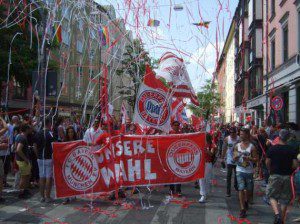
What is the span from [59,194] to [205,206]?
285 cm

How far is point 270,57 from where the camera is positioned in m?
26.1

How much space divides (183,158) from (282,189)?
6.96 ft

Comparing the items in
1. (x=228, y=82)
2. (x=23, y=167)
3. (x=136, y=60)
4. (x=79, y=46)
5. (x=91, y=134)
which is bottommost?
(x=23, y=167)

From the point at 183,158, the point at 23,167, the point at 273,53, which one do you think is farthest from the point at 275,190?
the point at 273,53

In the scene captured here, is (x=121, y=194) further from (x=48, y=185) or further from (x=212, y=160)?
(x=212, y=160)

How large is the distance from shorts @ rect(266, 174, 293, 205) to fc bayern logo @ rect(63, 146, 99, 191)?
3.37 metres

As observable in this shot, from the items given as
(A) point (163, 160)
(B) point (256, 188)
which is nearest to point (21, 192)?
(A) point (163, 160)

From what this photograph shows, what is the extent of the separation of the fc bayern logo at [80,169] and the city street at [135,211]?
0.45 m

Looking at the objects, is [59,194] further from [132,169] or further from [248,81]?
[248,81]

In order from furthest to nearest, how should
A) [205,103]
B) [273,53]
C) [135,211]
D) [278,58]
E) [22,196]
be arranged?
[205,103]
[273,53]
[278,58]
[22,196]
[135,211]

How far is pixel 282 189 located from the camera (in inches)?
266

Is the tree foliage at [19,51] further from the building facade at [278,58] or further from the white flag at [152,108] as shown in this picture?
the white flag at [152,108]

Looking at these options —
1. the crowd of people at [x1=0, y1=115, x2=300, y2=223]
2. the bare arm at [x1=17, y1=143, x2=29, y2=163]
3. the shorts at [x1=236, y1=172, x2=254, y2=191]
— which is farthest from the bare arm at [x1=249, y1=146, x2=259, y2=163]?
the bare arm at [x1=17, y1=143, x2=29, y2=163]

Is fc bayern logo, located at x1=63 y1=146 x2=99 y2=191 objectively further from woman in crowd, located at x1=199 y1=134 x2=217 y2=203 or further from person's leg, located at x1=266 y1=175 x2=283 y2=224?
person's leg, located at x1=266 y1=175 x2=283 y2=224
